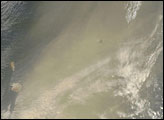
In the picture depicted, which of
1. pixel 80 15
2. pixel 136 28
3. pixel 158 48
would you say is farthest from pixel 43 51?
pixel 158 48

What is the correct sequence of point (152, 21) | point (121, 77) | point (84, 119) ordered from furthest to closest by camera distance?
point (152, 21) < point (121, 77) < point (84, 119)

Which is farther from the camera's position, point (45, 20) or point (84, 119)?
point (45, 20)

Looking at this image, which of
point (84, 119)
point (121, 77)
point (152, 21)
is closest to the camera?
point (84, 119)

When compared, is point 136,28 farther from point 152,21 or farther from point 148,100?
point 148,100

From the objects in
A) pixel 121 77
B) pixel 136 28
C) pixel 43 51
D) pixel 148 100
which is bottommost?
pixel 148 100

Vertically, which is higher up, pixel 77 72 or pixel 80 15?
pixel 80 15

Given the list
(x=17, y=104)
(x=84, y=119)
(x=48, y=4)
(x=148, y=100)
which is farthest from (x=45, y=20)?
(x=148, y=100)
